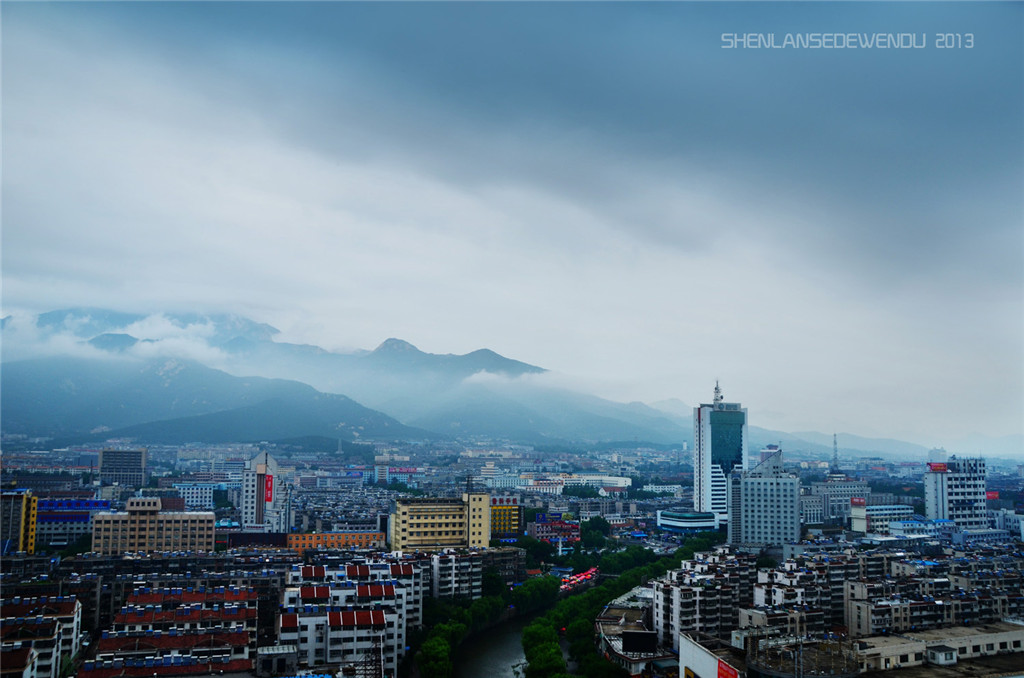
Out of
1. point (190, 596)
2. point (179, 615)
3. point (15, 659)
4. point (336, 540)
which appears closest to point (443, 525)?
point (336, 540)

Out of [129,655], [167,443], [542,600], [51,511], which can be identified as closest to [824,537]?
[542,600]

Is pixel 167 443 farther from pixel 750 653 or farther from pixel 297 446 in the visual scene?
pixel 750 653

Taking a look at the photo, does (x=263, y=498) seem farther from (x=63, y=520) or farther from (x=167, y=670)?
(x=167, y=670)

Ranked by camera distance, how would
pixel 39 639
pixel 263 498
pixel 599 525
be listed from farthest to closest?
pixel 599 525
pixel 263 498
pixel 39 639

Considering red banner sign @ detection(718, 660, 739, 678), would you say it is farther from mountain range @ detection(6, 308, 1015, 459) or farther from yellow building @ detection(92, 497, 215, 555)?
mountain range @ detection(6, 308, 1015, 459)

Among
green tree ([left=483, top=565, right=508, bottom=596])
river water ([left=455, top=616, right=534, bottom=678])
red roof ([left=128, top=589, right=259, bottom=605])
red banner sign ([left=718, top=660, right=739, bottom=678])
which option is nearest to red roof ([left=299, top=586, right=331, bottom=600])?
red roof ([left=128, top=589, right=259, bottom=605])

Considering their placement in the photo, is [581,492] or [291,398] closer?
[581,492]
